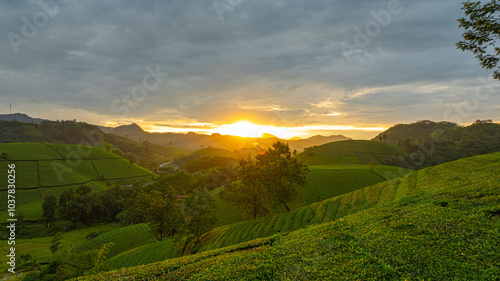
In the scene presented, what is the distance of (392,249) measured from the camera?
39.8 ft

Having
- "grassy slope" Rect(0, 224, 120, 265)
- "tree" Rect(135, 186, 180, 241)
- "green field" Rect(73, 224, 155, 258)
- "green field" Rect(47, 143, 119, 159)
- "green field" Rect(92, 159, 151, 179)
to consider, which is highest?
"green field" Rect(47, 143, 119, 159)

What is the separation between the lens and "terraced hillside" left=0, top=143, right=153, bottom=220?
390ft

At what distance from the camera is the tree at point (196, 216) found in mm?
36031

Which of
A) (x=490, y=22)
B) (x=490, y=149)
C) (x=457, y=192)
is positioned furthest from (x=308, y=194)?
(x=490, y=149)

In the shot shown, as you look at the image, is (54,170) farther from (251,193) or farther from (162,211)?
(251,193)

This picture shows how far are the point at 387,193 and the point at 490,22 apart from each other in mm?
21393

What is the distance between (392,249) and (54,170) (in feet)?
662

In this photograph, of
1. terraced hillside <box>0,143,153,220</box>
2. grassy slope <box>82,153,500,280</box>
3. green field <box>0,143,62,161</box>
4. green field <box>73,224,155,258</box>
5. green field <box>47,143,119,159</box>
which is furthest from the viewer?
green field <box>47,143,119,159</box>

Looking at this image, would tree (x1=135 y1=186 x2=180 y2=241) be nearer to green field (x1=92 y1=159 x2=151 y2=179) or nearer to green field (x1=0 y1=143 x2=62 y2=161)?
green field (x1=92 y1=159 x2=151 y2=179)

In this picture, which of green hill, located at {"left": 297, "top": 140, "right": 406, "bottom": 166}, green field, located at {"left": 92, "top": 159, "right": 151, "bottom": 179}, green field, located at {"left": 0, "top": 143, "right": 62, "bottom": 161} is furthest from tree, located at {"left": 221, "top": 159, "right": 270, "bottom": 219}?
green field, located at {"left": 0, "top": 143, "right": 62, "bottom": 161}

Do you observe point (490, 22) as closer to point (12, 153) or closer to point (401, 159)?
point (401, 159)

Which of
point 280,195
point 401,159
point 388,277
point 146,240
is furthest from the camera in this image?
point 401,159

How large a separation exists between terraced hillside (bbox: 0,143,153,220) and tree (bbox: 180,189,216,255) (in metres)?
115

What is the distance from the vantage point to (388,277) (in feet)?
33.2
